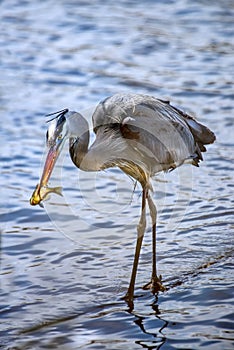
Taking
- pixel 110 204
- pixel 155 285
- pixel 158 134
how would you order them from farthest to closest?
1. pixel 110 204
2. pixel 158 134
3. pixel 155 285

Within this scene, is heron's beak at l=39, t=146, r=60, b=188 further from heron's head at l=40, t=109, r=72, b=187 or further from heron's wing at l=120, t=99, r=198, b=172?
heron's wing at l=120, t=99, r=198, b=172

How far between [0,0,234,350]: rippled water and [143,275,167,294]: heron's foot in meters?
0.05

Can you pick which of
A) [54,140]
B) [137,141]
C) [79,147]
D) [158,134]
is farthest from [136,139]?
[54,140]

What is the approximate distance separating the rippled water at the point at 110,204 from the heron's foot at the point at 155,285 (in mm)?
49

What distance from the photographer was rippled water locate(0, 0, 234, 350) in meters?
5.43

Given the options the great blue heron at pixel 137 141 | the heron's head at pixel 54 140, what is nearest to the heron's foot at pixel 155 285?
the great blue heron at pixel 137 141

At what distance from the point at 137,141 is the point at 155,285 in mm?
1057

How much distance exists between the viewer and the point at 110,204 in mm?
7383

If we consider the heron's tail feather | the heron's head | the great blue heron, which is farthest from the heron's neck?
the heron's tail feather

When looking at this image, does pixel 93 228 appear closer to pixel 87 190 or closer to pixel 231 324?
A: pixel 87 190

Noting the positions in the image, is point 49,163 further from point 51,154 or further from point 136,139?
point 136,139

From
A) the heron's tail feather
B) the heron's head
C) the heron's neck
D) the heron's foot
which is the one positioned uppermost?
the heron's head

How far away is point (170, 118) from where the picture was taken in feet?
20.6

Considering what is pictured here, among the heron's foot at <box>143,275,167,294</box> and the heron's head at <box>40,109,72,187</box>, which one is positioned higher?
the heron's head at <box>40,109,72,187</box>
